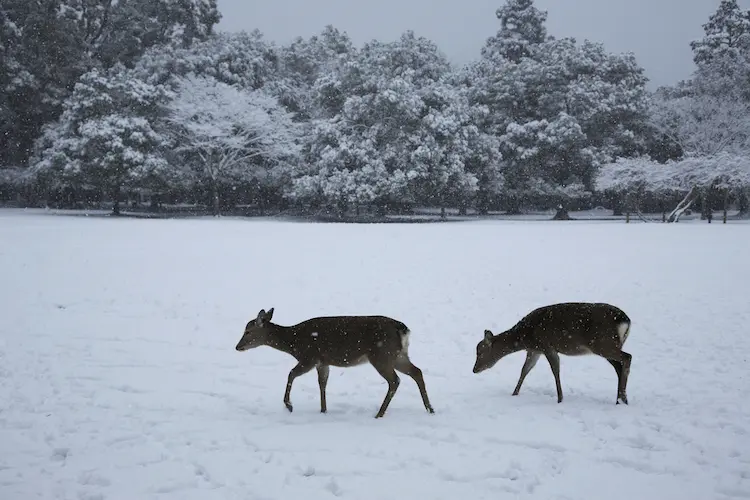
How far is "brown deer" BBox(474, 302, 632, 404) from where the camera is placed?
5770 mm

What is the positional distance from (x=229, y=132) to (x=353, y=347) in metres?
35.7

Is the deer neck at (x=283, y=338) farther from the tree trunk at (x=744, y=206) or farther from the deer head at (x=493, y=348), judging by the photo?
the tree trunk at (x=744, y=206)

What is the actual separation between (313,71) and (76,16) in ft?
61.4

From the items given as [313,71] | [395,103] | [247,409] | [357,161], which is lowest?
[247,409]

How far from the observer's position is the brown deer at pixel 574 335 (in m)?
5.77

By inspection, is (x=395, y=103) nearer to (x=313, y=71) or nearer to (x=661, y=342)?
(x=313, y=71)

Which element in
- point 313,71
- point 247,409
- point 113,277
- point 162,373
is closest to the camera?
point 247,409

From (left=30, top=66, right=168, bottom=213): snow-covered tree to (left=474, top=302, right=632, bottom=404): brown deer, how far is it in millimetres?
33137

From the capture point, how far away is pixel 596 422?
5.45 metres

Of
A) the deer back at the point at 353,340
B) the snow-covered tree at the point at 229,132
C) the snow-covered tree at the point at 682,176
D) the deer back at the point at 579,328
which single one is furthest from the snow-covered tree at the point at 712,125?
the deer back at the point at 353,340

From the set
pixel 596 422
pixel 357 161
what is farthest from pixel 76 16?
pixel 596 422

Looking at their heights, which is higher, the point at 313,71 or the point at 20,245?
the point at 313,71

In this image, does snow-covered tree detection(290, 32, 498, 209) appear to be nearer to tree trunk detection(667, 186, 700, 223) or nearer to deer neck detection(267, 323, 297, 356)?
tree trunk detection(667, 186, 700, 223)

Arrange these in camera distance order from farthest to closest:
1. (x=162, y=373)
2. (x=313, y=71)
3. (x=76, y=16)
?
(x=313, y=71), (x=76, y=16), (x=162, y=373)
